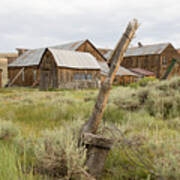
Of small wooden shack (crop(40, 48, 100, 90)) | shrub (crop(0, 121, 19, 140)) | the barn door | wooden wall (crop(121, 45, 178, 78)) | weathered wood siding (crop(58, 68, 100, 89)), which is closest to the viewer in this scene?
shrub (crop(0, 121, 19, 140))

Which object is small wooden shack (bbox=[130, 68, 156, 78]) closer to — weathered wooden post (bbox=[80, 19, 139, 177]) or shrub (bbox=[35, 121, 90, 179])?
weathered wooden post (bbox=[80, 19, 139, 177])

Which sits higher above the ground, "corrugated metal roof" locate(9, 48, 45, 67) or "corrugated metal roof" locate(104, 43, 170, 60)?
"corrugated metal roof" locate(104, 43, 170, 60)

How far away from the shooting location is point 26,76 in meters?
28.3

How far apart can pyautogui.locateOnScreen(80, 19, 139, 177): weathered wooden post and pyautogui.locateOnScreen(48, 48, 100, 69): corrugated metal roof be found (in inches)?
735

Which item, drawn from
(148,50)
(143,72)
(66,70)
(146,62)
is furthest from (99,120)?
(148,50)

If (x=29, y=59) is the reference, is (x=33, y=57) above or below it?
above

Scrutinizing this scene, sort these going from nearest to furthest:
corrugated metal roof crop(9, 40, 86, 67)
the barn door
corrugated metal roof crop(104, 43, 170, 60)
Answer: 1. the barn door
2. corrugated metal roof crop(9, 40, 86, 67)
3. corrugated metal roof crop(104, 43, 170, 60)

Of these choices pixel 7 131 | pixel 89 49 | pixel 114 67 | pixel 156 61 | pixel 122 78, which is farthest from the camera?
pixel 156 61

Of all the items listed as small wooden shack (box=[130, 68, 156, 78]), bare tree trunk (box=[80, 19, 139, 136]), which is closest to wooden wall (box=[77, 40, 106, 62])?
small wooden shack (box=[130, 68, 156, 78])

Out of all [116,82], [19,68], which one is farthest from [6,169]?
[19,68]

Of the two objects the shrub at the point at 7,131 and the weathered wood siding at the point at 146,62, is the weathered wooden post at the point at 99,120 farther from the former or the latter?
the weathered wood siding at the point at 146,62

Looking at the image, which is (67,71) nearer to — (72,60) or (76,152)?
(72,60)

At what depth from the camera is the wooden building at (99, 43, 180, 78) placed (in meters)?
35.5

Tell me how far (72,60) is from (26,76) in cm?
883
